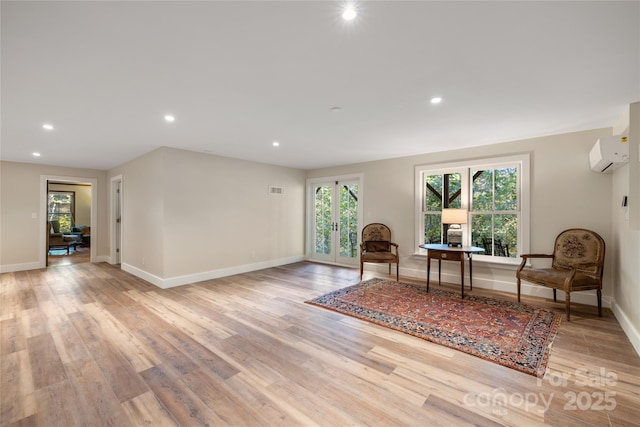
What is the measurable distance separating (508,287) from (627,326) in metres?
1.45

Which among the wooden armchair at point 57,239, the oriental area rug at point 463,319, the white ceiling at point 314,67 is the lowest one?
the oriental area rug at point 463,319

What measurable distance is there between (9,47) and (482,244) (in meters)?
5.63

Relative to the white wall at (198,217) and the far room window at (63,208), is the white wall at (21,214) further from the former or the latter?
the far room window at (63,208)

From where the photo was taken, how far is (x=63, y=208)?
9789mm

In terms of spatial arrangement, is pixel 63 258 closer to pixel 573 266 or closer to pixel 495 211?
pixel 495 211

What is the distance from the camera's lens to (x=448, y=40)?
1.74 metres

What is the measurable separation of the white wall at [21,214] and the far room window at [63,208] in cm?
471

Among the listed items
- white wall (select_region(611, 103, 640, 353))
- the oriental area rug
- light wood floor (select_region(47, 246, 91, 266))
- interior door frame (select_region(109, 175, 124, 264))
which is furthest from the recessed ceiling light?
light wood floor (select_region(47, 246, 91, 266))

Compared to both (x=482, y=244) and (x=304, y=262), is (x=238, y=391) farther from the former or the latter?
(x=304, y=262)

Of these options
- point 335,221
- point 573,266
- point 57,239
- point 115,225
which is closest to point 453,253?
point 573,266

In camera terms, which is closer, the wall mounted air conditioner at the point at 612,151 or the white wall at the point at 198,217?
the wall mounted air conditioner at the point at 612,151

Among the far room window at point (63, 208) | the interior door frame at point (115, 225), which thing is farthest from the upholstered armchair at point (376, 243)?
the far room window at point (63, 208)

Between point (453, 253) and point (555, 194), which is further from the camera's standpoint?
point (453, 253)

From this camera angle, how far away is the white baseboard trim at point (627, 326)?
95.5 inches
